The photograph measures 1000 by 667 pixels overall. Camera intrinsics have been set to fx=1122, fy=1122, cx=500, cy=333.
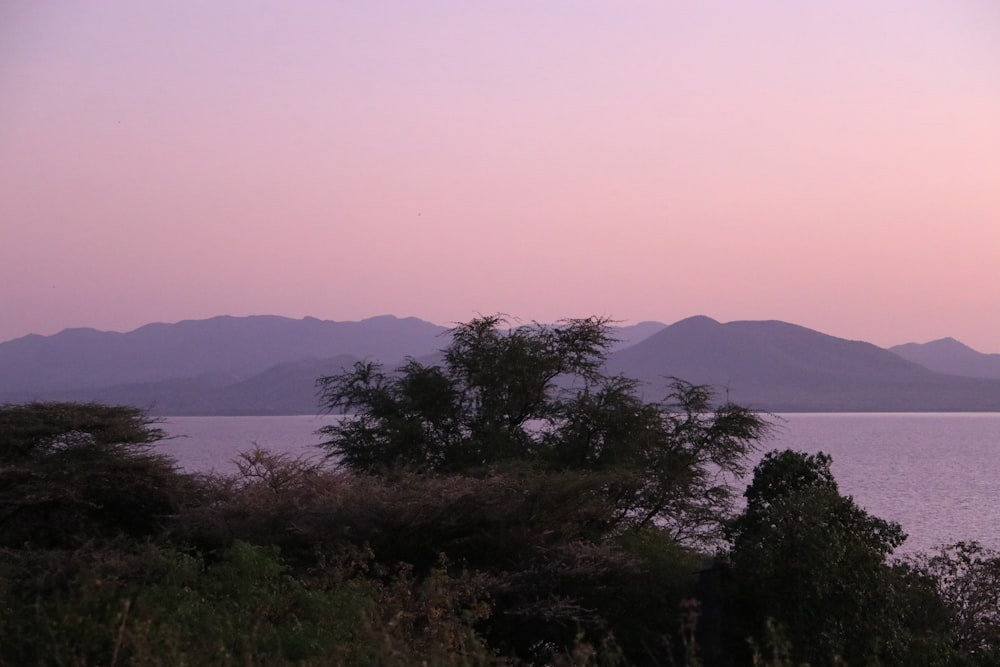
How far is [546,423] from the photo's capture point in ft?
93.6

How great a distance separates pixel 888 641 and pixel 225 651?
1033cm

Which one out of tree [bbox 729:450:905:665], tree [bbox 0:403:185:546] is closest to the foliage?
tree [bbox 729:450:905:665]

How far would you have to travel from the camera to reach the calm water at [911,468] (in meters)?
50.5

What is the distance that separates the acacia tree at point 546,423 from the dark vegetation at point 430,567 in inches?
43.4

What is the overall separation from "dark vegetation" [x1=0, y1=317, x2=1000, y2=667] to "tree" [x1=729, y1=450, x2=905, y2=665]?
0.12 ft

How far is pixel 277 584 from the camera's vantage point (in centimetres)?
1409

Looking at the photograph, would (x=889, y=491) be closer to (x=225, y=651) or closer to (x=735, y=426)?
(x=735, y=426)

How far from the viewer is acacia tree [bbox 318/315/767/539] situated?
2608 centimetres

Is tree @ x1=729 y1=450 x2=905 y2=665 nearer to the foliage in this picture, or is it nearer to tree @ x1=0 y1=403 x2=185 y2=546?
the foliage

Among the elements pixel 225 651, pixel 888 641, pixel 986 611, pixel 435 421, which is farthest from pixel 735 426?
pixel 225 651

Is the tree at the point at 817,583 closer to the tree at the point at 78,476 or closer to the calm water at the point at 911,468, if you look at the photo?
the tree at the point at 78,476

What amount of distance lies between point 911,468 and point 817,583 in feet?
256

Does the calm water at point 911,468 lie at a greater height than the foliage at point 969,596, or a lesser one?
lesser

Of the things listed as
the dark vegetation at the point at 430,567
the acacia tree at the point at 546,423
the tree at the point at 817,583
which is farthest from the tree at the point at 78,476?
the tree at the point at 817,583
